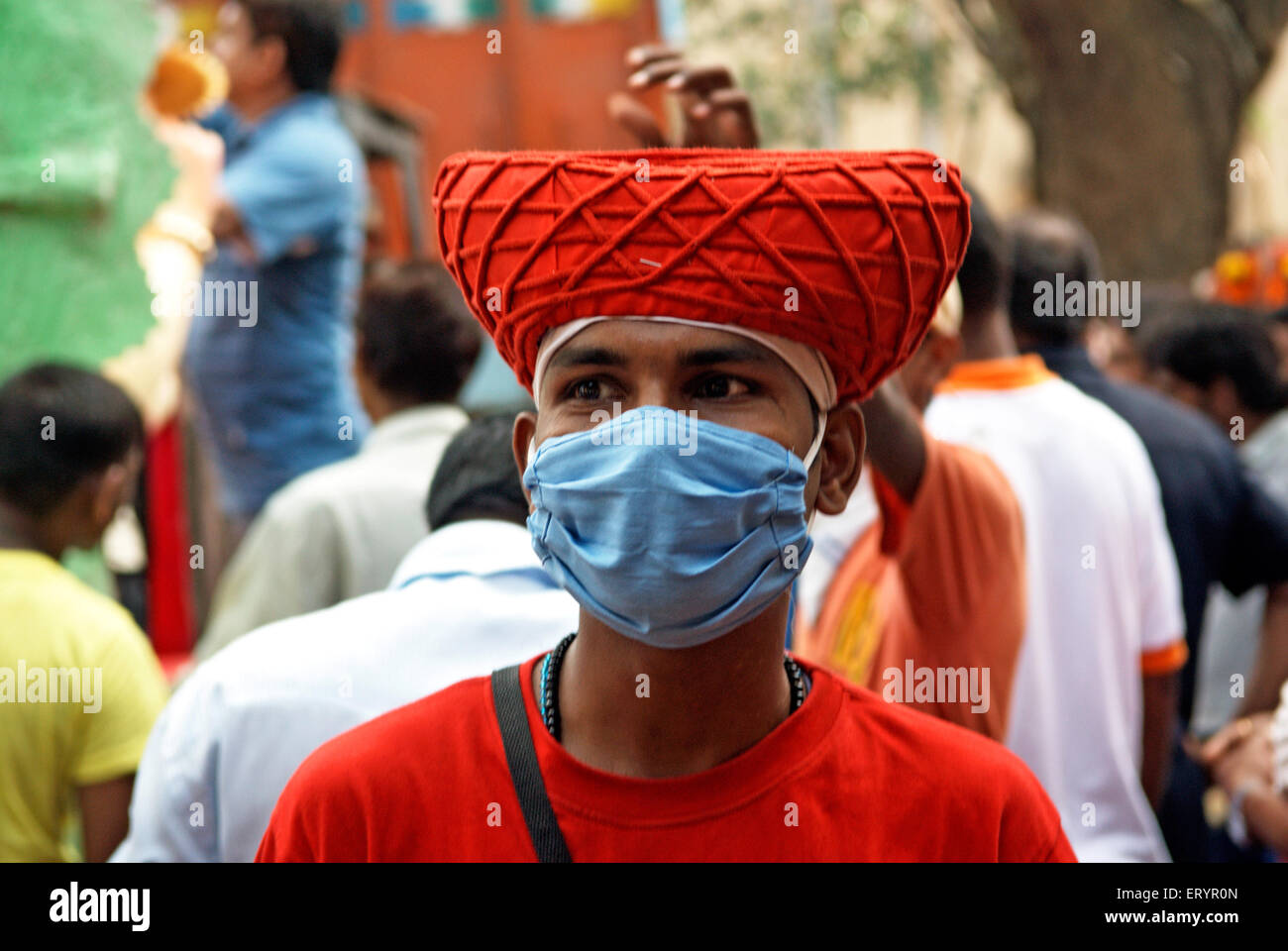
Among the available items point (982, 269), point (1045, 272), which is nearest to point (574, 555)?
point (982, 269)

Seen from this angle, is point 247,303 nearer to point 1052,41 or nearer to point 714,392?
point 714,392

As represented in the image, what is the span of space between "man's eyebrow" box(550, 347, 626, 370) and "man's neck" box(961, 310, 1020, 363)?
1.73 m

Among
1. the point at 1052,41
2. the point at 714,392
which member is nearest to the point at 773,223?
the point at 714,392

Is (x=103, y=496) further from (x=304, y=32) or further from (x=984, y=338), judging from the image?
(x=304, y=32)

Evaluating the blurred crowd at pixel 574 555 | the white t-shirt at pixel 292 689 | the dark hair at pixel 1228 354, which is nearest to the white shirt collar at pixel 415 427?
the blurred crowd at pixel 574 555

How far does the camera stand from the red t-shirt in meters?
1.47

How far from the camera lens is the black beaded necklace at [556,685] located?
5.13 ft

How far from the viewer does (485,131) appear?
25.1 ft

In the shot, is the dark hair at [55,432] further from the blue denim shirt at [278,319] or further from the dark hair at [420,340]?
the blue denim shirt at [278,319]

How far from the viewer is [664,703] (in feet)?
5.02

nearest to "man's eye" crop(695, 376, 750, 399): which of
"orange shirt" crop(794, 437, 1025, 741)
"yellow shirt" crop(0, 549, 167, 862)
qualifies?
"orange shirt" crop(794, 437, 1025, 741)

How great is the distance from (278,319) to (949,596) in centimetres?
279

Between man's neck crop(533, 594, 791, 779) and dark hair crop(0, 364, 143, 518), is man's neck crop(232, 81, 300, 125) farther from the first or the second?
man's neck crop(533, 594, 791, 779)

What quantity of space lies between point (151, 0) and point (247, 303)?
953 millimetres
